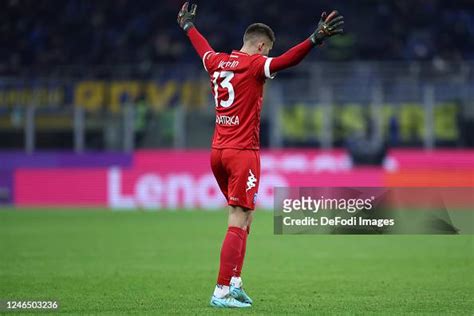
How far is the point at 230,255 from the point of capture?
8430 millimetres

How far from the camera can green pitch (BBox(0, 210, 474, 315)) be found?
8.90 meters

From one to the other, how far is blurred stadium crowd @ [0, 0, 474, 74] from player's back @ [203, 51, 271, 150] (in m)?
18.6

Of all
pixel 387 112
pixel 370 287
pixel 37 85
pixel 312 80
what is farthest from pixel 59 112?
pixel 370 287

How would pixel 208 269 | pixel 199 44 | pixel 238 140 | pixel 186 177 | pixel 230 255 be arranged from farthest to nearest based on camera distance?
pixel 186 177
pixel 208 269
pixel 199 44
pixel 238 140
pixel 230 255

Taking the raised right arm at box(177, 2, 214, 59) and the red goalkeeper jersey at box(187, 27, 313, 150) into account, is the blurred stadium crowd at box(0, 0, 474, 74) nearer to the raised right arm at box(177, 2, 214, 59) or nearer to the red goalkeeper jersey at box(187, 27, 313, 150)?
the raised right arm at box(177, 2, 214, 59)

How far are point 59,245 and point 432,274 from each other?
20.5ft

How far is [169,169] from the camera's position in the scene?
79.8 ft

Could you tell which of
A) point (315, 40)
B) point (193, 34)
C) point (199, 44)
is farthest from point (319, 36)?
point (193, 34)

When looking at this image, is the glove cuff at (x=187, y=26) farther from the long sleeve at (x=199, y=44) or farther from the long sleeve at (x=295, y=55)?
the long sleeve at (x=295, y=55)

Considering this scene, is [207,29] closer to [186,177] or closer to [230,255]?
[186,177]

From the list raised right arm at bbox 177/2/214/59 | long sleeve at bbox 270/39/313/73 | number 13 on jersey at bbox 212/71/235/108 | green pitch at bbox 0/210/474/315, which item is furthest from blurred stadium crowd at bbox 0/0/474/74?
long sleeve at bbox 270/39/313/73

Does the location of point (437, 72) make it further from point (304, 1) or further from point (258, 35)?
point (258, 35)

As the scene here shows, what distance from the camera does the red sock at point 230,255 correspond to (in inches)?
332

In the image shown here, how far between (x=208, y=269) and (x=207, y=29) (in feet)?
54.6
